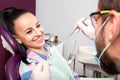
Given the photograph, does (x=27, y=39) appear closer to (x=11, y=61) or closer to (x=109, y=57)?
(x=11, y=61)

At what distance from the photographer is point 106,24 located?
0.83m

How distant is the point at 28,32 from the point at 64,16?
129 centimetres

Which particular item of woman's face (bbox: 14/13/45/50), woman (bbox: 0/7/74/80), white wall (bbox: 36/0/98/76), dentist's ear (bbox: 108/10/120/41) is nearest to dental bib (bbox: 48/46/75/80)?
woman (bbox: 0/7/74/80)

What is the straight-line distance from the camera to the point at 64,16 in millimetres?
2709

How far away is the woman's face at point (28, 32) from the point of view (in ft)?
4.74

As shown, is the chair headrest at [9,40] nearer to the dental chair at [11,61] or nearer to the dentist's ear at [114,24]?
the dental chair at [11,61]

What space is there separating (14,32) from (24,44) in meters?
0.10

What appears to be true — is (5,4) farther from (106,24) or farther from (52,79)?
(106,24)

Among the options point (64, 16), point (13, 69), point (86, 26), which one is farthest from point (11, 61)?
point (64, 16)

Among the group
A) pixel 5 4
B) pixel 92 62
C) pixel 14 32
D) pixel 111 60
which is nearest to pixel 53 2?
pixel 5 4

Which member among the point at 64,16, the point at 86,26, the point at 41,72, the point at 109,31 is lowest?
the point at 64,16

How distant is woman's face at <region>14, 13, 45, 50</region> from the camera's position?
1443mm

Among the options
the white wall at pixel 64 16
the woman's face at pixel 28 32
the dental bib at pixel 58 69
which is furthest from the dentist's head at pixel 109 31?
the white wall at pixel 64 16

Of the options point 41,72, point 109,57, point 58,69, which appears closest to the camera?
point 109,57
